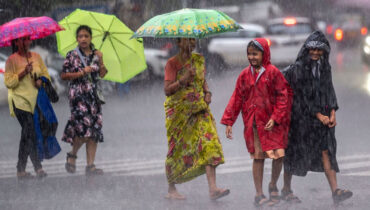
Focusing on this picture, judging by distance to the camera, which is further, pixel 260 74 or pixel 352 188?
pixel 352 188

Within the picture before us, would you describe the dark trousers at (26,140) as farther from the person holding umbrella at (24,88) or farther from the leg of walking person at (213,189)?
the leg of walking person at (213,189)

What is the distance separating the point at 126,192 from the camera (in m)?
7.21

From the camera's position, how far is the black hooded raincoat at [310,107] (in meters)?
6.34

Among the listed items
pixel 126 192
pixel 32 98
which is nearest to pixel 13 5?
pixel 32 98

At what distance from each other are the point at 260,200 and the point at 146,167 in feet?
7.81

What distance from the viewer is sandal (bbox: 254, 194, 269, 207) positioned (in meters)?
6.35

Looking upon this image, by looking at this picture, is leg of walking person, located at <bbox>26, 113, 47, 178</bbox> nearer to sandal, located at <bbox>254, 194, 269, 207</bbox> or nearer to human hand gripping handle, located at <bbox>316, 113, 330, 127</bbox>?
sandal, located at <bbox>254, 194, 269, 207</bbox>

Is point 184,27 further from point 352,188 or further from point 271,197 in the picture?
point 352,188

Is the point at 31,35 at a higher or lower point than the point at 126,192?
higher

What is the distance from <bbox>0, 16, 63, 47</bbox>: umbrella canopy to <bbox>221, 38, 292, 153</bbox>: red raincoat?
240 centimetres

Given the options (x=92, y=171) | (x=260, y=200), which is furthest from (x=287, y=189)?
(x=92, y=171)

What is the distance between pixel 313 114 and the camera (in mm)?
6359

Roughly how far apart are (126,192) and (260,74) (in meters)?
1.87

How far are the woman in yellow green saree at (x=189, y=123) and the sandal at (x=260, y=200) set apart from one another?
0.96 feet
